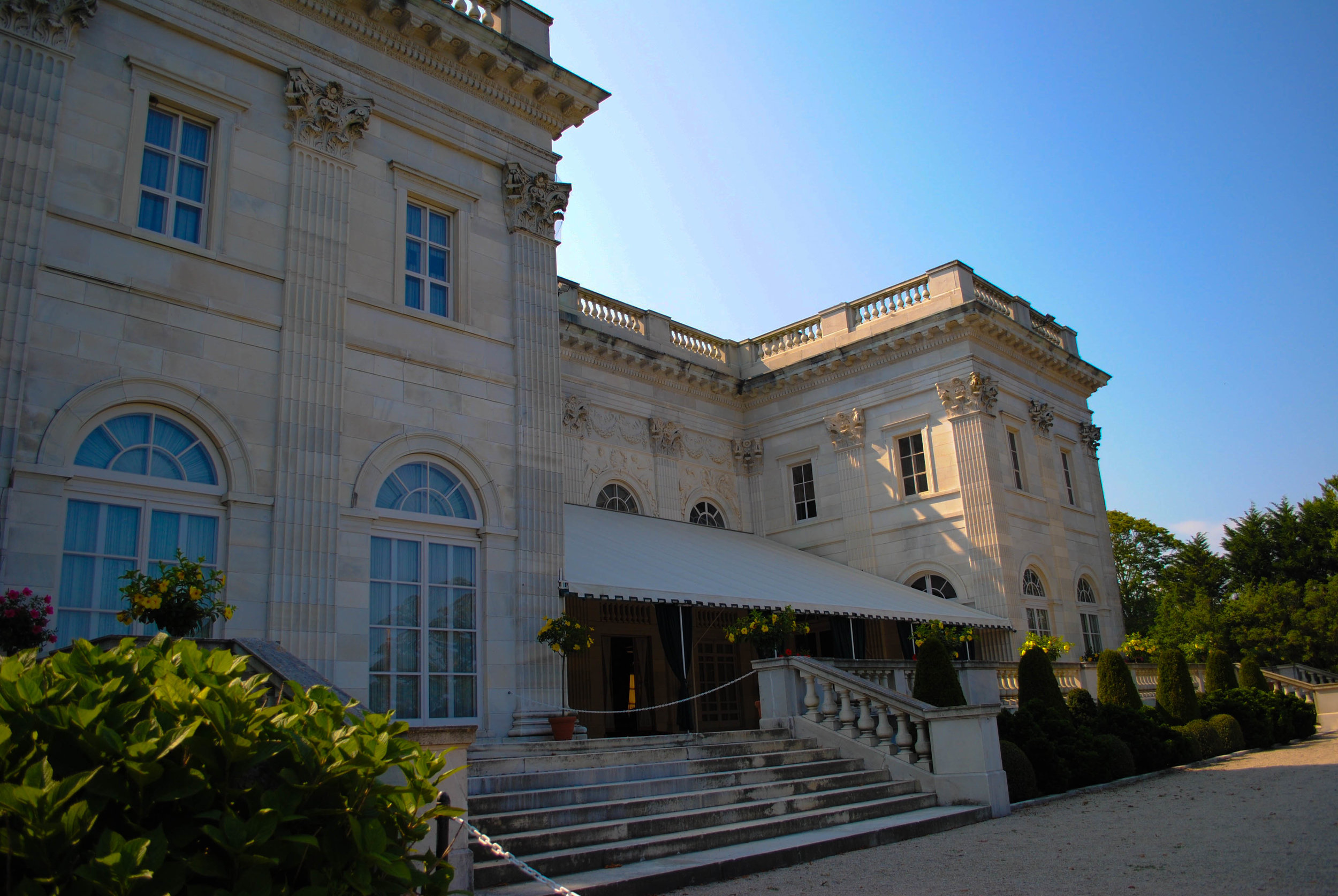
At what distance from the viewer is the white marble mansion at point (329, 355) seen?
30.3 ft

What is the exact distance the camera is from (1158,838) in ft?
27.2

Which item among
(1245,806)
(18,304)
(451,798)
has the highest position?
(18,304)

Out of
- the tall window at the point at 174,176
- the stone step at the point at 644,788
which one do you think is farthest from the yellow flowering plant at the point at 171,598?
the tall window at the point at 174,176

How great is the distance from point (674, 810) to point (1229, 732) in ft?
44.1

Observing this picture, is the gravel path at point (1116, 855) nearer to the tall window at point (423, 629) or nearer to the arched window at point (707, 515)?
the tall window at point (423, 629)

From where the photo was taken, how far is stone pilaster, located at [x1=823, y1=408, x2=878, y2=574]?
22016 millimetres

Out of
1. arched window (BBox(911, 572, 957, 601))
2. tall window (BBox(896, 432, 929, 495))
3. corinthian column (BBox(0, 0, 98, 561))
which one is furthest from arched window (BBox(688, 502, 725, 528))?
corinthian column (BBox(0, 0, 98, 561))

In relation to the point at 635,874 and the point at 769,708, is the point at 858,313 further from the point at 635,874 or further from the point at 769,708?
the point at 635,874

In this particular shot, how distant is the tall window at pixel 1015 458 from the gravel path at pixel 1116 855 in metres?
10.9

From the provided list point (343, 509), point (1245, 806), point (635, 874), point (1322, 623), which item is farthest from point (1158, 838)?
point (1322, 623)

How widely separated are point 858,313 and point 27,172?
17.5 meters

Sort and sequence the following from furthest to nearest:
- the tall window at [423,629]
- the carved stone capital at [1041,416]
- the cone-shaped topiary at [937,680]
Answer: the carved stone capital at [1041,416] → the cone-shaped topiary at [937,680] → the tall window at [423,629]

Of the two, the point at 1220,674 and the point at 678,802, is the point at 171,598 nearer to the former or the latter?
the point at 678,802

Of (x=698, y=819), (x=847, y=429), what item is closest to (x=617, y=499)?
(x=847, y=429)
